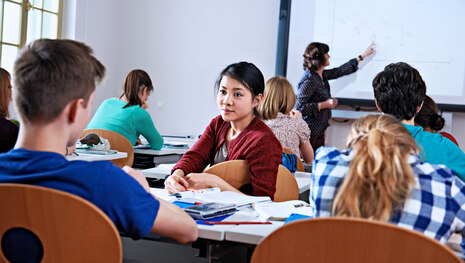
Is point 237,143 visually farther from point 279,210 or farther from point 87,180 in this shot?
point 87,180

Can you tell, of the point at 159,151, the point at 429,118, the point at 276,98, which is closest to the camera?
the point at 429,118

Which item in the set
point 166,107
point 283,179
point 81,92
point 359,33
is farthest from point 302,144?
point 166,107

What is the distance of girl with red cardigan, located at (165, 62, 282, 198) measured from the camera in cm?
223

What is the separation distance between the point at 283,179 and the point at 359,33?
350cm

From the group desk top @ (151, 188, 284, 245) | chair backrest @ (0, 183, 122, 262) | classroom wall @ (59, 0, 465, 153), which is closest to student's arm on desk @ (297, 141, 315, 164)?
classroom wall @ (59, 0, 465, 153)

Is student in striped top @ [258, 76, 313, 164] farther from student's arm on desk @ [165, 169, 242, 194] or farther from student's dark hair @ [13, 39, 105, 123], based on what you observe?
student's dark hair @ [13, 39, 105, 123]

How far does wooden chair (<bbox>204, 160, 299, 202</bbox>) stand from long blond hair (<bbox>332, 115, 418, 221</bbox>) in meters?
1.10

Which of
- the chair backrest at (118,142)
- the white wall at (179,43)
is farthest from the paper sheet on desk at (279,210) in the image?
the white wall at (179,43)

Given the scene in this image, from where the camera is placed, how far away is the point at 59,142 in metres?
1.25

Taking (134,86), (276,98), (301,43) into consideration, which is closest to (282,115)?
(276,98)

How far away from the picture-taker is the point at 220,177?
2.32 metres

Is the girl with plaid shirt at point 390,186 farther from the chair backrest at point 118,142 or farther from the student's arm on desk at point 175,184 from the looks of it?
the chair backrest at point 118,142

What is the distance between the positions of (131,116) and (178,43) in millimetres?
2422

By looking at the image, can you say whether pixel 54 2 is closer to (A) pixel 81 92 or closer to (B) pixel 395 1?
(B) pixel 395 1
